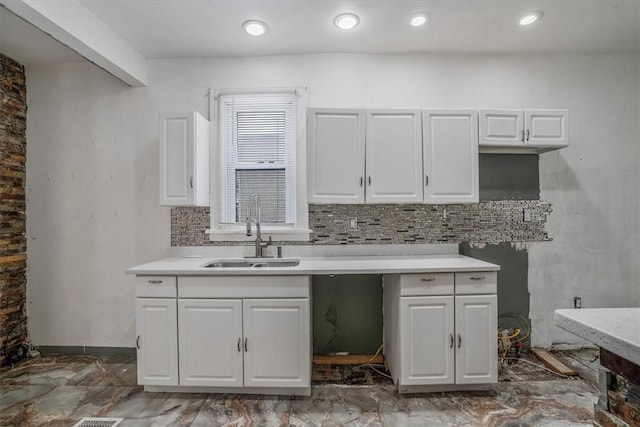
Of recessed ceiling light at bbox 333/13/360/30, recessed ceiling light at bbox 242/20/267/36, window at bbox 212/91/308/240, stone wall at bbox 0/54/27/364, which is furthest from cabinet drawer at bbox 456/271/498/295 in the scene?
stone wall at bbox 0/54/27/364

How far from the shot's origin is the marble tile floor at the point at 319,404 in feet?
6.46

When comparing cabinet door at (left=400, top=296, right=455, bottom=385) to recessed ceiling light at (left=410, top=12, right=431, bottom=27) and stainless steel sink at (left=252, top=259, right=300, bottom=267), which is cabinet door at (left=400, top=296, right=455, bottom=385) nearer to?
stainless steel sink at (left=252, top=259, right=300, bottom=267)

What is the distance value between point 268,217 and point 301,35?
1.55m

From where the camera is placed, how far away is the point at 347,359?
8.93 ft

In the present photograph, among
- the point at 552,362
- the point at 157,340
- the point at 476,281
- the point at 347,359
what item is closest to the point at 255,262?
the point at 157,340

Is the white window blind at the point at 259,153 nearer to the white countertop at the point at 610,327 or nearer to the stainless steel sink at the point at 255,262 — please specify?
the stainless steel sink at the point at 255,262

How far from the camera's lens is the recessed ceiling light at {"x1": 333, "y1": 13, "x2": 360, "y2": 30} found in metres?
2.35

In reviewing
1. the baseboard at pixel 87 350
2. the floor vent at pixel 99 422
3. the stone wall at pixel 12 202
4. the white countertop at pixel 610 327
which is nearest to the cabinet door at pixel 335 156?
the white countertop at pixel 610 327

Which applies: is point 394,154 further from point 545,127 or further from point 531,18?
point 531,18

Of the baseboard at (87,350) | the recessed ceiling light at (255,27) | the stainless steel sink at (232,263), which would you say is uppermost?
the recessed ceiling light at (255,27)

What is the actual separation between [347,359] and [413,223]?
1.32 meters

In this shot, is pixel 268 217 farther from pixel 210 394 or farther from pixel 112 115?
pixel 112 115

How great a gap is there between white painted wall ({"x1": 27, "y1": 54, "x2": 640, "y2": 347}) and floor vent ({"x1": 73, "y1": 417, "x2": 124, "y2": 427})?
0.99 metres

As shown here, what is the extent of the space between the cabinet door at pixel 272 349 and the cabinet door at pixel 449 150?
1.45 meters
